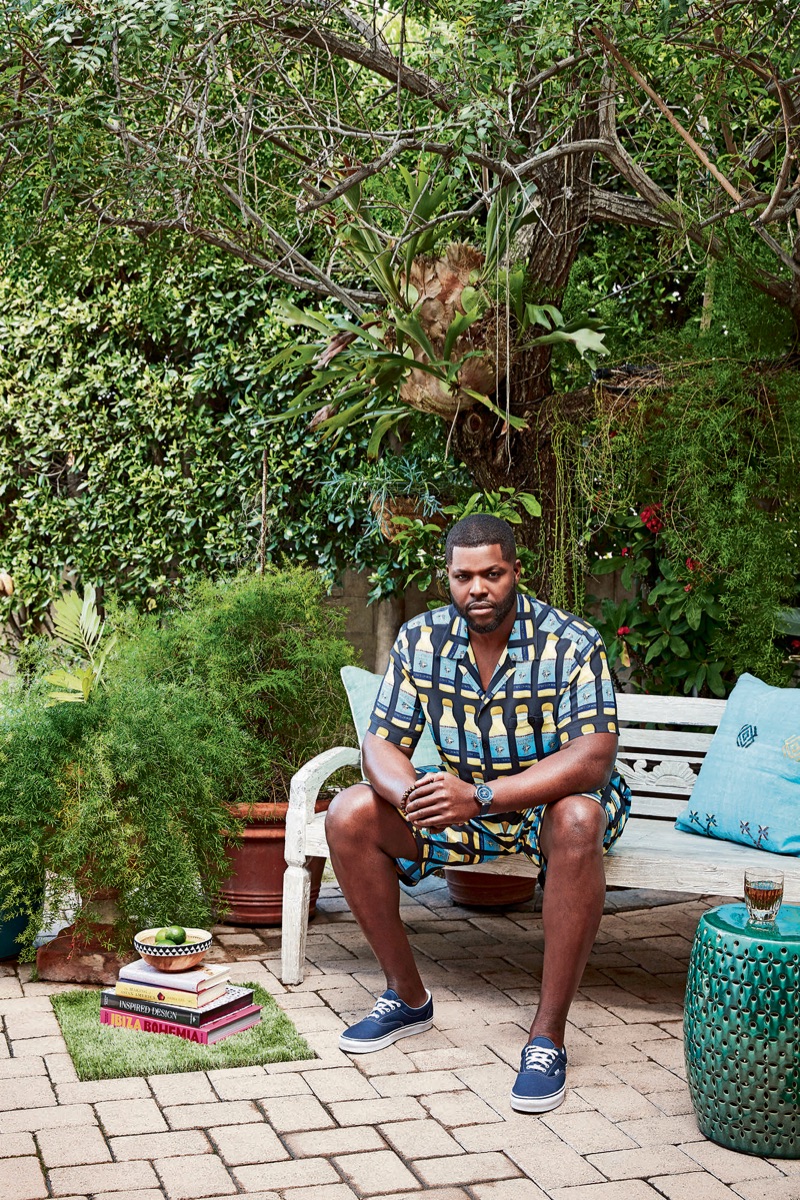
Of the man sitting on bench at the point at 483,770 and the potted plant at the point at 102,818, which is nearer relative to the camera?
the man sitting on bench at the point at 483,770

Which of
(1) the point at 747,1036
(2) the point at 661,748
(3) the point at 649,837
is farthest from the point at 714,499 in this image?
(1) the point at 747,1036

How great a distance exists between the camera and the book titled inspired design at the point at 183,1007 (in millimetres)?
3057

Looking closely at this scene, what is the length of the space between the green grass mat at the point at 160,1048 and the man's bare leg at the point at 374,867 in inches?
12.0

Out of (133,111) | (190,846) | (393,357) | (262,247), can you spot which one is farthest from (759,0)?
(190,846)

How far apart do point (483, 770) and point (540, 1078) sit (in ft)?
2.49

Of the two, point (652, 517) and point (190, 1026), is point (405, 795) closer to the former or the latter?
point (190, 1026)

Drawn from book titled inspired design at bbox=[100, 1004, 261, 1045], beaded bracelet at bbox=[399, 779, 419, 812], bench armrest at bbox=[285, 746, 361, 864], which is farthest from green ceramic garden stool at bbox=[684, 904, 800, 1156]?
bench armrest at bbox=[285, 746, 361, 864]

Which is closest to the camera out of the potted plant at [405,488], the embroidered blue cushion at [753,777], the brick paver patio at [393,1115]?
the brick paver patio at [393,1115]

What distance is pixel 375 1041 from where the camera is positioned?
301cm

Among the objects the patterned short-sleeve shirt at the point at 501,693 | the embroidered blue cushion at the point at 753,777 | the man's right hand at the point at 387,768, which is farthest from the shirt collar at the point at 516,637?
the embroidered blue cushion at the point at 753,777

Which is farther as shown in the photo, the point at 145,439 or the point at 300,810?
the point at 145,439

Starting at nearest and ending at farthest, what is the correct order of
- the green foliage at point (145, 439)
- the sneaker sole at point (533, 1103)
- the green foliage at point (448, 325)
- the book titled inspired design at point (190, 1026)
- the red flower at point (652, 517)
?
the sneaker sole at point (533, 1103) → the book titled inspired design at point (190, 1026) → the green foliage at point (448, 325) → the red flower at point (652, 517) → the green foliage at point (145, 439)

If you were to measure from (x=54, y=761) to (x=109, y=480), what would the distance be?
3.13 meters

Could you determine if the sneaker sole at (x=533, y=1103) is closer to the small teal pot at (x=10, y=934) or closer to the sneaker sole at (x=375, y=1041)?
the sneaker sole at (x=375, y=1041)
